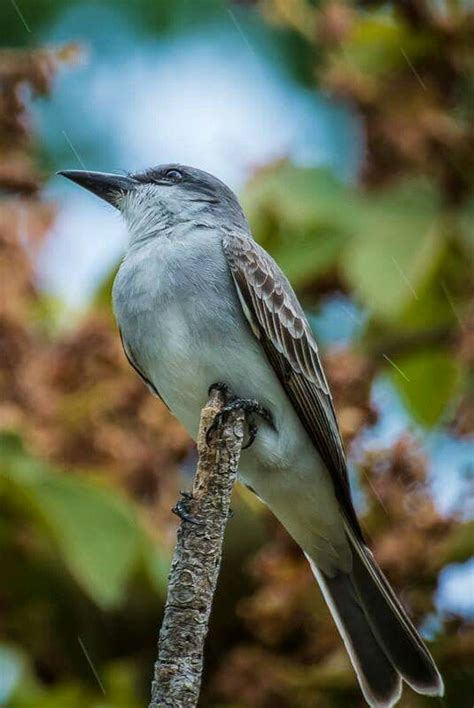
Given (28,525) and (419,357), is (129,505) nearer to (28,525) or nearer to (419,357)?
(28,525)

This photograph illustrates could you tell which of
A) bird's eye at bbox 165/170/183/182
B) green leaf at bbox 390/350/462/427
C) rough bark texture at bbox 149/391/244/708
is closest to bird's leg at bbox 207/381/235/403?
rough bark texture at bbox 149/391/244/708

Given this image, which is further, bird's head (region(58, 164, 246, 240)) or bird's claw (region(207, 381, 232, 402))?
bird's head (region(58, 164, 246, 240))

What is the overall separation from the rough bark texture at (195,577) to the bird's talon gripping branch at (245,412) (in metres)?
0.03

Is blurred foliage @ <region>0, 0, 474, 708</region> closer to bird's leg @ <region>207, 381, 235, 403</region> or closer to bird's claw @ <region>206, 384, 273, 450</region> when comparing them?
bird's claw @ <region>206, 384, 273, 450</region>

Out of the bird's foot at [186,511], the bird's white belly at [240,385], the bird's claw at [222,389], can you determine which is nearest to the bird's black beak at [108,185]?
the bird's white belly at [240,385]

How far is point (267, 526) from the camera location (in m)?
4.82

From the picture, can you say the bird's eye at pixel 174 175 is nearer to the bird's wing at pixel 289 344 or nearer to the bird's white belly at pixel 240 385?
the bird's wing at pixel 289 344

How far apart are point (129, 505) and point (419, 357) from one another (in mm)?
1402

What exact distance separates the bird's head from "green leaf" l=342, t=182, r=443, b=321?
0.48 m

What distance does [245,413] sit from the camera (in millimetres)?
3432

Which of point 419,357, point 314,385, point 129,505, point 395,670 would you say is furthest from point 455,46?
point 395,670

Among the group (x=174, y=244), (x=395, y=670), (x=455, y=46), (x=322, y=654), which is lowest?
(x=395, y=670)

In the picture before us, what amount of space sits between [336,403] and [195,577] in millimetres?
2056

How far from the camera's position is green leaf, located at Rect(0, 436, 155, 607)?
4344mm
